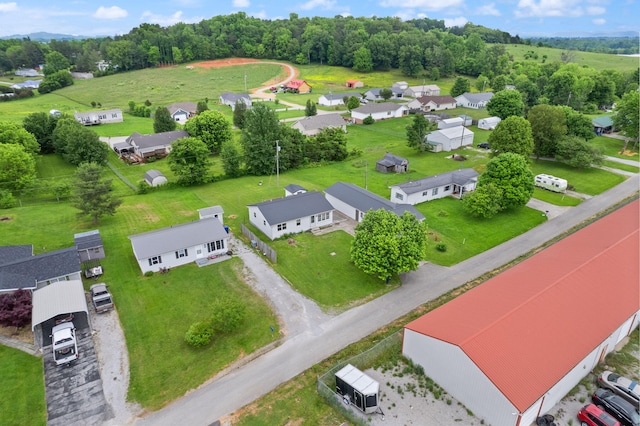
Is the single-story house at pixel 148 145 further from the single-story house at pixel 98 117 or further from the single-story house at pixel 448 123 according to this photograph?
the single-story house at pixel 448 123

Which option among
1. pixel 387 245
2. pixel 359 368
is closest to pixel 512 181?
pixel 387 245

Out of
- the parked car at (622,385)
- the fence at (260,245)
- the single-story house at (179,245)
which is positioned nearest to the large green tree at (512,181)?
the parked car at (622,385)

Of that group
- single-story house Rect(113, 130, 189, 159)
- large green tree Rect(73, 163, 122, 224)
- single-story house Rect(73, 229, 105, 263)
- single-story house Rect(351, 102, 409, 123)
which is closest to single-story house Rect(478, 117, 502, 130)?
single-story house Rect(351, 102, 409, 123)

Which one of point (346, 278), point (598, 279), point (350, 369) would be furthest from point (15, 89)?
point (598, 279)

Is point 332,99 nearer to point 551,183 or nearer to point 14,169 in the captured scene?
point 551,183

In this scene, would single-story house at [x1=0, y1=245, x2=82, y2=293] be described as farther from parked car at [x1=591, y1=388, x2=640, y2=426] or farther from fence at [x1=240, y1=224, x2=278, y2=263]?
parked car at [x1=591, y1=388, x2=640, y2=426]
